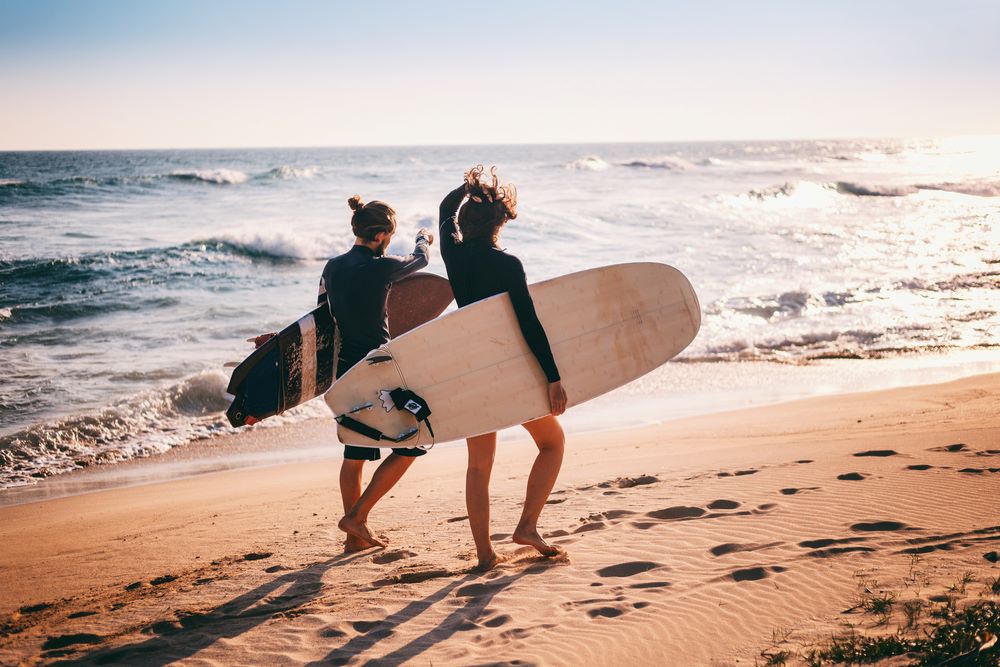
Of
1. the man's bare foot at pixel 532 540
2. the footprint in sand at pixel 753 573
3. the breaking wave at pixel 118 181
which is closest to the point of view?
the footprint in sand at pixel 753 573

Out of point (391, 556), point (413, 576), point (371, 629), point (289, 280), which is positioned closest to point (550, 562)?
point (413, 576)

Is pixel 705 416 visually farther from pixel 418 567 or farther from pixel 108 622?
pixel 108 622

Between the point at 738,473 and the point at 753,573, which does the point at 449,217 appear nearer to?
the point at 753,573

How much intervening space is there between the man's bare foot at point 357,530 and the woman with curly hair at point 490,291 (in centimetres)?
68

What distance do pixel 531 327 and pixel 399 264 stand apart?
2.45ft

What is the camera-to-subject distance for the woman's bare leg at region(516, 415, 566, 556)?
Answer: 370cm

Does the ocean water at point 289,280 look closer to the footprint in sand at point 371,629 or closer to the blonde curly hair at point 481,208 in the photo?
the footprint in sand at point 371,629

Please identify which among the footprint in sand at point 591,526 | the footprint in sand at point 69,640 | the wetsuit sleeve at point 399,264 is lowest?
the footprint in sand at point 69,640

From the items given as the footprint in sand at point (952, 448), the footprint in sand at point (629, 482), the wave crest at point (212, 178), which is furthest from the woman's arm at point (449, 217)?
the wave crest at point (212, 178)

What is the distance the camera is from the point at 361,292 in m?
3.80

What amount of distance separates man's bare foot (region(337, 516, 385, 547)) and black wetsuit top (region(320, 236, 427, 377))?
2.56 ft

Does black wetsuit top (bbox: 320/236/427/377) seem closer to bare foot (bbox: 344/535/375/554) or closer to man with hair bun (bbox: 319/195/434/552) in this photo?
man with hair bun (bbox: 319/195/434/552)

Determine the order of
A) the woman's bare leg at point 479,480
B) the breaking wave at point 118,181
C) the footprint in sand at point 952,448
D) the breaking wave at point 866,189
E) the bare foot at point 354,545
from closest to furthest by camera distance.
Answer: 1. the woman's bare leg at point 479,480
2. the bare foot at point 354,545
3. the footprint in sand at point 952,448
4. the breaking wave at point 118,181
5. the breaking wave at point 866,189

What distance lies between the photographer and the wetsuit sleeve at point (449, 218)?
3502 mm
